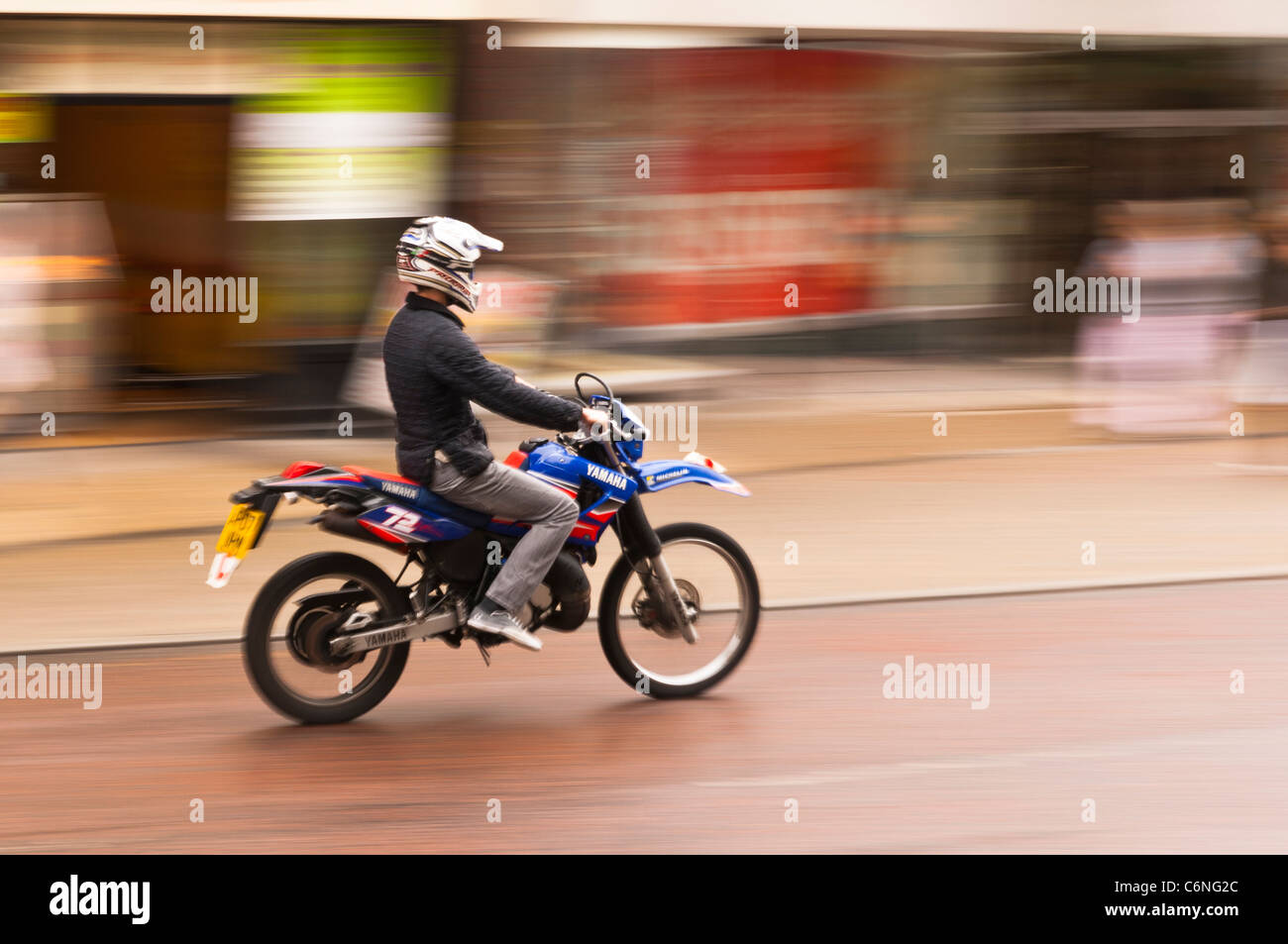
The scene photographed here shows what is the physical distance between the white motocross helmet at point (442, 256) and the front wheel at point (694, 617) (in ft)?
4.40

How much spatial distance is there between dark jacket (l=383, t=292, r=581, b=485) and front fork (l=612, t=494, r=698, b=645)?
0.52 meters

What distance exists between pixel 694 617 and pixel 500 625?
89 cm

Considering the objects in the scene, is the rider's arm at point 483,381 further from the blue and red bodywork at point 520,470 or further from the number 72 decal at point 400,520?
the number 72 decal at point 400,520

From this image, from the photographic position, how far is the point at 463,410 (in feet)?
19.6

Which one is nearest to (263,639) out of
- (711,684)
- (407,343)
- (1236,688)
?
(407,343)

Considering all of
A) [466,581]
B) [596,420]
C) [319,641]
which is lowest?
[319,641]

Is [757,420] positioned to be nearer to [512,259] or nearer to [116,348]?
[512,259]

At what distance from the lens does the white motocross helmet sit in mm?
5816

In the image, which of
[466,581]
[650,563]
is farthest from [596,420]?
[466,581]

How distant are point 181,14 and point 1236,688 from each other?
33.0ft

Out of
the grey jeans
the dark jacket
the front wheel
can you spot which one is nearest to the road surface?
the front wheel

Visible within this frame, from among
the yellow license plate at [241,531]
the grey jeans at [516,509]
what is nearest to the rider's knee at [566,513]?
the grey jeans at [516,509]

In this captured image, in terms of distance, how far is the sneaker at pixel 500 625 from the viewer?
5.93 metres

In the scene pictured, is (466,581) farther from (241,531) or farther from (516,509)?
(241,531)
